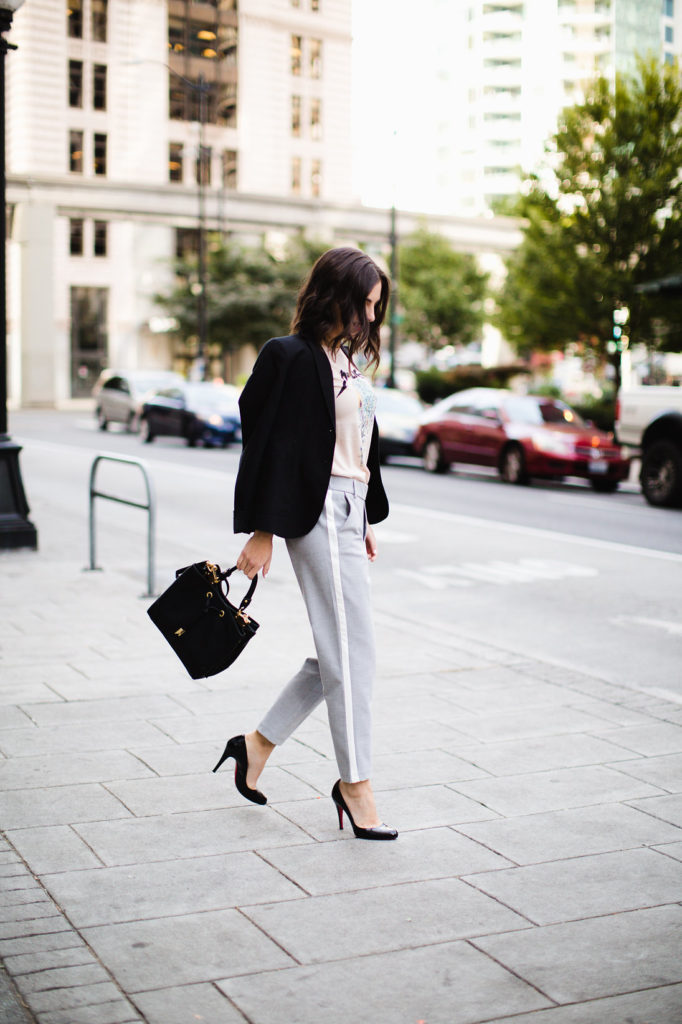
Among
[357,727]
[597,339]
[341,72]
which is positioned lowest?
[357,727]

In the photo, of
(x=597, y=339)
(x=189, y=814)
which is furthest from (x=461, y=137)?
(x=189, y=814)

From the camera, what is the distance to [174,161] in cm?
5238

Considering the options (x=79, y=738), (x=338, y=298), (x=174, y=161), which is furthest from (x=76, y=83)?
(x=338, y=298)

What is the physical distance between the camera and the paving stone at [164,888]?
348 cm

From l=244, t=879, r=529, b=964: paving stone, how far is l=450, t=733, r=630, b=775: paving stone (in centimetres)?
127

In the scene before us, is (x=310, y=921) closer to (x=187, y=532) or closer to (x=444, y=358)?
(x=187, y=532)

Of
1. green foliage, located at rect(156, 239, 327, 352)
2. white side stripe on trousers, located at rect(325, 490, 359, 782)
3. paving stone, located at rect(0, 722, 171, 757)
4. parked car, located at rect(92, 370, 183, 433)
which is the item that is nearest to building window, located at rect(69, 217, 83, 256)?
green foliage, located at rect(156, 239, 327, 352)

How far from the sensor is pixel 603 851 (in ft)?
13.2

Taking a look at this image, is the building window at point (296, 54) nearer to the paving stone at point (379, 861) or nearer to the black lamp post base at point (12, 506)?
the black lamp post base at point (12, 506)

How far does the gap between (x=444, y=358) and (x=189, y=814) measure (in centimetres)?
6316

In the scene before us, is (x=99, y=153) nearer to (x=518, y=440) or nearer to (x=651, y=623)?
(x=518, y=440)

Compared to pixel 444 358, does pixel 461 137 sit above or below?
above

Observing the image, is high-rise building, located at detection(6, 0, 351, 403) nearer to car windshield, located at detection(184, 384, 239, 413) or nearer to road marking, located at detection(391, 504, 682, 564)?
car windshield, located at detection(184, 384, 239, 413)

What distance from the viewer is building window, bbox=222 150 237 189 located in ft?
176
